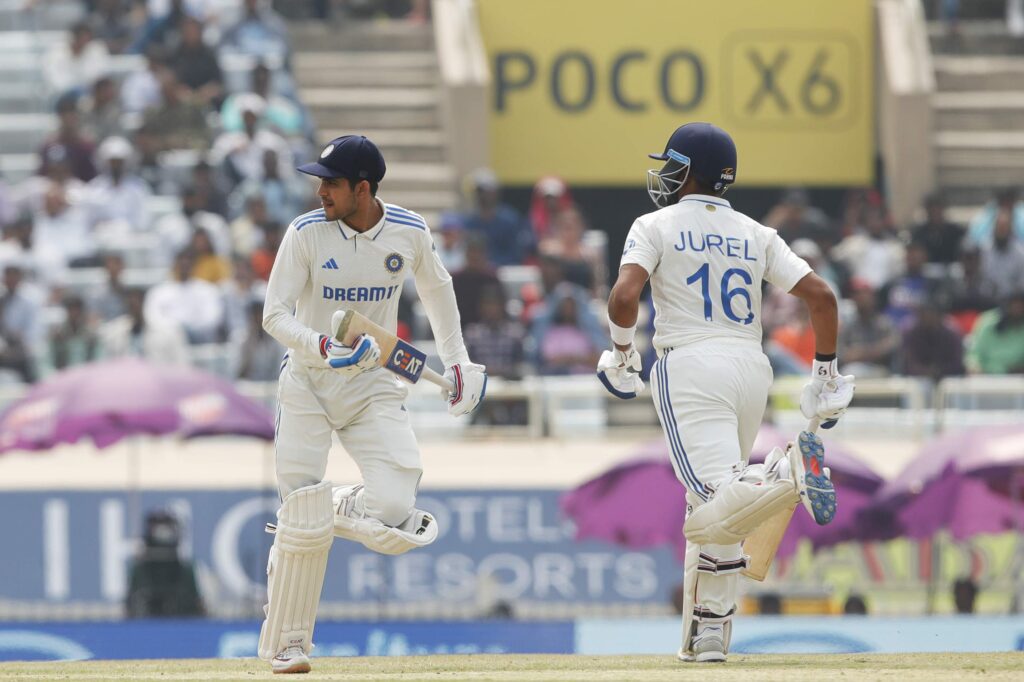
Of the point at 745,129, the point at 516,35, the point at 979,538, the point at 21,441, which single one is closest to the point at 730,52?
the point at 745,129

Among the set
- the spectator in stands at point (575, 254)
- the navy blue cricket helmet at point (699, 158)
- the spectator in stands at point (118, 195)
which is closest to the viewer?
the navy blue cricket helmet at point (699, 158)

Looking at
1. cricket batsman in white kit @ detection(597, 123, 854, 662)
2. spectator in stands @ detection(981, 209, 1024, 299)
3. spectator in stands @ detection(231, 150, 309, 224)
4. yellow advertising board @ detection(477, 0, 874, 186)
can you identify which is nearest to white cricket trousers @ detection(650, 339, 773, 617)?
cricket batsman in white kit @ detection(597, 123, 854, 662)

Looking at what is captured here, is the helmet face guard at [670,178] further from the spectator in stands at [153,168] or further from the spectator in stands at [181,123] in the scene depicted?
the spectator in stands at [181,123]

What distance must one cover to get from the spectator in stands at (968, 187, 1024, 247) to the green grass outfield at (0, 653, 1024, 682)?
9275 millimetres

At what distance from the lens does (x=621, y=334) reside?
8.21 metres

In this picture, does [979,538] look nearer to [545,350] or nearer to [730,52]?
[545,350]

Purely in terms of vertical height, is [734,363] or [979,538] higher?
[734,363]

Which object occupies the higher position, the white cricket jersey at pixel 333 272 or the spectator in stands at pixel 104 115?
the spectator in stands at pixel 104 115

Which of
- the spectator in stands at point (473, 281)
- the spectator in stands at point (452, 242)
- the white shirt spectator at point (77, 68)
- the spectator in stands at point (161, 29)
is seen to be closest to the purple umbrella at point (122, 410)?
the spectator in stands at point (473, 281)

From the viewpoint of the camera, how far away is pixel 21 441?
44.4 feet

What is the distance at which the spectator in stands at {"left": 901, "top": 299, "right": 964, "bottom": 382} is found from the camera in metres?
15.8

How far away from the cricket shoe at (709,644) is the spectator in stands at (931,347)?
7727 millimetres

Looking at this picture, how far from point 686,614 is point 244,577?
6.34 metres

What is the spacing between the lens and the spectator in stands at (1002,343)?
1591 cm
